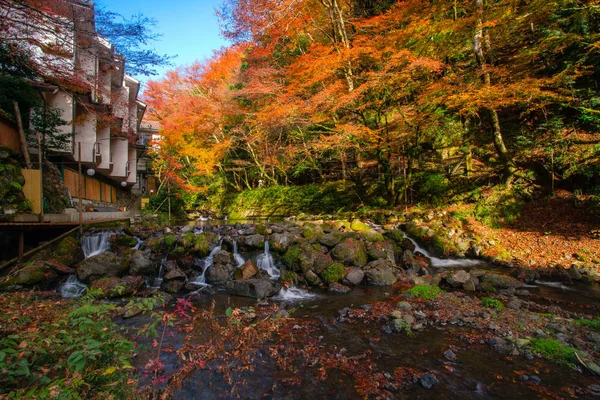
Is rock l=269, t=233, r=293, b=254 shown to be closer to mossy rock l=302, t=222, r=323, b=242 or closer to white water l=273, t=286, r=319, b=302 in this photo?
mossy rock l=302, t=222, r=323, b=242

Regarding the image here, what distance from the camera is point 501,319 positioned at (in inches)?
226

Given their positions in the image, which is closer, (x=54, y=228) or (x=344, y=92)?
(x=54, y=228)

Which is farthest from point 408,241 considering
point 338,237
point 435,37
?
point 435,37

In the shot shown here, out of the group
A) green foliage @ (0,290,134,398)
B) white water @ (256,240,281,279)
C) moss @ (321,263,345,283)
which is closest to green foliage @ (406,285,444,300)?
moss @ (321,263,345,283)

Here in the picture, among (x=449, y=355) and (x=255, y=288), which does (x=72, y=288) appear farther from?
(x=449, y=355)

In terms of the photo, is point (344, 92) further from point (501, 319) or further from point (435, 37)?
point (501, 319)

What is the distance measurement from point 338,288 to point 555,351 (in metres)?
4.86

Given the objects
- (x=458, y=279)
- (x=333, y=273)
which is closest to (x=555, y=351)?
(x=458, y=279)

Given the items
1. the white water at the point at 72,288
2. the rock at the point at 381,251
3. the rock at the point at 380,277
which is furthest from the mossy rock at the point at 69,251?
the rock at the point at 381,251

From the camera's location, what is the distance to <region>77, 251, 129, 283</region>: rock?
8516 millimetres

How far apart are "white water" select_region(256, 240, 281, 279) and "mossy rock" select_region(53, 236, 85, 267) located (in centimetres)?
587

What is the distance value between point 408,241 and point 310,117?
726 cm

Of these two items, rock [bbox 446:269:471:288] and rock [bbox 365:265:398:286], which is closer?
rock [bbox 446:269:471:288]

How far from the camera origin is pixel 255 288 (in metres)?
8.11
